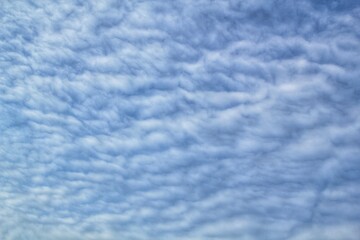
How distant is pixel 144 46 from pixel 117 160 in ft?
22.5

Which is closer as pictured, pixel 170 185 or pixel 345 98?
pixel 345 98

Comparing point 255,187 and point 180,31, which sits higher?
point 180,31

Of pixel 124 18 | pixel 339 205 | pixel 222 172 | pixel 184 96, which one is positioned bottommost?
pixel 339 205

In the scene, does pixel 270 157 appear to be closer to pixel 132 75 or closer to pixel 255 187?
pixel 255 187

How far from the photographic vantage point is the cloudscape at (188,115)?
11234 mm

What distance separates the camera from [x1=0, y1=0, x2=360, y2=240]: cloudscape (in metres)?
11.2

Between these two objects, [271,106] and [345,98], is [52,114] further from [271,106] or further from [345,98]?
[345,98]

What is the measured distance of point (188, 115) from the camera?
46.4ft

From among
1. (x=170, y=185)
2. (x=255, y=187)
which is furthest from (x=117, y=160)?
(x=255, y=187)

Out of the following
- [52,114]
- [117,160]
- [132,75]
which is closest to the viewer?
[132,75]

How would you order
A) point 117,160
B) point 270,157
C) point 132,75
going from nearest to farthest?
point 132,75, point 270,157, point 117,160

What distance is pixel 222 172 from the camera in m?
16.2

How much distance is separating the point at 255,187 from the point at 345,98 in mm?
6154

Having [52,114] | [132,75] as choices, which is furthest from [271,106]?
[52,114]
